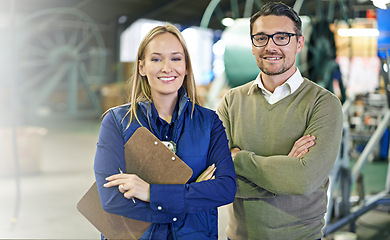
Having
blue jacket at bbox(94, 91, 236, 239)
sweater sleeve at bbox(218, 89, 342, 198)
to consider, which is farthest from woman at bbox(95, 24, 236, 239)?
sweater sleeve at bbox(218, 89, 342, 198)

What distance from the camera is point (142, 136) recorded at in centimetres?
109

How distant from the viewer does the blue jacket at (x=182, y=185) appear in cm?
106

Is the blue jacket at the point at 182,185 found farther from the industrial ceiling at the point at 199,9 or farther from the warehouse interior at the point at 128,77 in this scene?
the industrial ceiling at the point at 199,9

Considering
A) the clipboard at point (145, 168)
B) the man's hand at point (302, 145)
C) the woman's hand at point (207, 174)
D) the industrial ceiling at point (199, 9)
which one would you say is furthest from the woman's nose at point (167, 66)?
the industrial ceiling at point (199, 9)

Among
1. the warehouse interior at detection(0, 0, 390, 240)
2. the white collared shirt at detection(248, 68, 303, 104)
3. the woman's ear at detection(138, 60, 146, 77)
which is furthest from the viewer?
the warehouse interior at detection(0, 0, 390, 240)

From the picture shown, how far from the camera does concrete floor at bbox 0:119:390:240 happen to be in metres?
3.03

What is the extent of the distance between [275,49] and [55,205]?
2936 mm

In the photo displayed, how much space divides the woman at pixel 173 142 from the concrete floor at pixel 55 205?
1748 mm

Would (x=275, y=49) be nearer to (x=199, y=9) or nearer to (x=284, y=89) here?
(x=284, y=89)

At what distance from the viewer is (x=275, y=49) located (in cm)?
125

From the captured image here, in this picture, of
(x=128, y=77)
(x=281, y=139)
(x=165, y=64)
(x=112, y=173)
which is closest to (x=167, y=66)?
(x=165, y=64)

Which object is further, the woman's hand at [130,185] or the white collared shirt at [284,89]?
the white collared shirt at [284,89]

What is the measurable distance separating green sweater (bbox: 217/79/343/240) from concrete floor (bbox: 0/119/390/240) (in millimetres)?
1515

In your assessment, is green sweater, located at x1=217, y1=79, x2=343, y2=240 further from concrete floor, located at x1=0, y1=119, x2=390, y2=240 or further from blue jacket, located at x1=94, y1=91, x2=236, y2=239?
concrete floor, located at x1=0, y1=119, x2=390, y2=240
